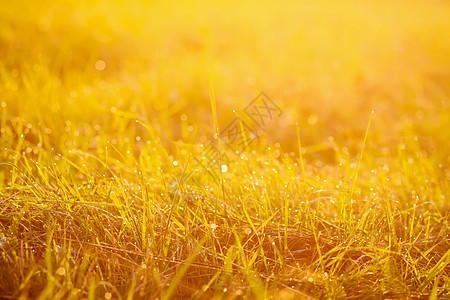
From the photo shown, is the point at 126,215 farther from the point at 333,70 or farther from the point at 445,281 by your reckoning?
the point at 333,70

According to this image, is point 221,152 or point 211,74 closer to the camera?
point 221,152

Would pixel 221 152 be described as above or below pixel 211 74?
below

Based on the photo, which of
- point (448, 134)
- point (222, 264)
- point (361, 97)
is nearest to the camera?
point (222, 264)

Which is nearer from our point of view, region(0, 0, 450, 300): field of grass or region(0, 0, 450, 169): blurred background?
region(0, 0, 450, 300): field of grass

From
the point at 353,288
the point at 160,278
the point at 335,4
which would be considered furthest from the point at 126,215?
the point at 335,4

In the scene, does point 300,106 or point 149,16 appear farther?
point 149,16

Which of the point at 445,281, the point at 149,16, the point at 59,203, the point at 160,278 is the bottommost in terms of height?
the point at 445,281

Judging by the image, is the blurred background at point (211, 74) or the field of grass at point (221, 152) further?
the blurred background at point (211, 74)

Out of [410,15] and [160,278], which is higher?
[410,15]
